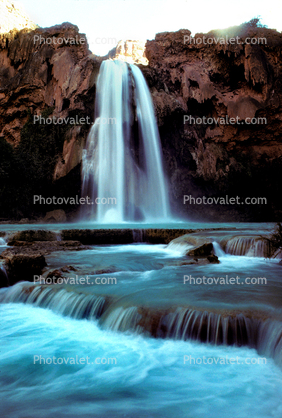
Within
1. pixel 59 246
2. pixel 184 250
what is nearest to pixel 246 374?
pixel 184 250

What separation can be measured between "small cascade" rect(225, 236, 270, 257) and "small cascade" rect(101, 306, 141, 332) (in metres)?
5.70

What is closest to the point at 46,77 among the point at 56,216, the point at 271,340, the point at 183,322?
the point at 56,216

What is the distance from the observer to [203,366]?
3.79 metres

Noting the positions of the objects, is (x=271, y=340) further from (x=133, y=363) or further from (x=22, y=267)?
(x=22, y=267)

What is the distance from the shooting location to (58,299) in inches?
230

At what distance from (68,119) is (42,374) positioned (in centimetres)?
2133

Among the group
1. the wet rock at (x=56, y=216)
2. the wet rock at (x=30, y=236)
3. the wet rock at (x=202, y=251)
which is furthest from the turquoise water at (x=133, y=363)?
the wet rock at (x=56, y=216)

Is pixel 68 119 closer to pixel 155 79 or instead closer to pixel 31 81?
pixel 31 81

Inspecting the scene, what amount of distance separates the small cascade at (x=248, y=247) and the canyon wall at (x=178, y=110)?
14.1 m

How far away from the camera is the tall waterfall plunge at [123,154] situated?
22.2 meters

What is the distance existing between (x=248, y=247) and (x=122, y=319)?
594 centimetres

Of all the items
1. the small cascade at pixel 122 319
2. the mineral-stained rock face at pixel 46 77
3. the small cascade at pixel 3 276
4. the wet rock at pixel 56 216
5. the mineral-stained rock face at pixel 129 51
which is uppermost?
the mineral-stained rock face at pixel 129 51

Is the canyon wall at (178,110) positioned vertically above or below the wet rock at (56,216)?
above

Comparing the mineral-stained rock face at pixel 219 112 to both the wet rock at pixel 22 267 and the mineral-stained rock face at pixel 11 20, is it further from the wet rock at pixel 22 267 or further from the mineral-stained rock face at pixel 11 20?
the wet rock at pixel 22 267
